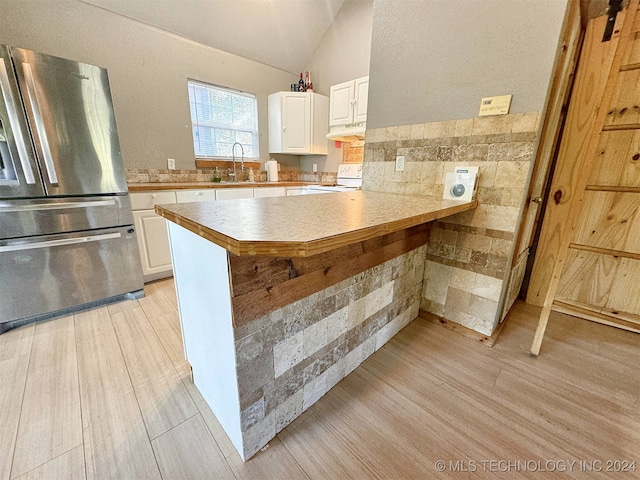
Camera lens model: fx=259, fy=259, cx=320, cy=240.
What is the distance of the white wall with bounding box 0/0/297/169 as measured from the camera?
2.11 meters

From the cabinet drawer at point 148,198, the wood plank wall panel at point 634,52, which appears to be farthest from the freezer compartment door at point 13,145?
the wood plank wall panel at point 634,52

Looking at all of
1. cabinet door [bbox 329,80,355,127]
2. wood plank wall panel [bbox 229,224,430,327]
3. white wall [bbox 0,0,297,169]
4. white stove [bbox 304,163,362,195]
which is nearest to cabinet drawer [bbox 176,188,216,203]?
white wall [bbox 0,0,297,169]

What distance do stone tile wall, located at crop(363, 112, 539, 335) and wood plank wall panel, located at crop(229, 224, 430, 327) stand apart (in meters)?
0.66

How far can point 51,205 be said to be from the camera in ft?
5.59

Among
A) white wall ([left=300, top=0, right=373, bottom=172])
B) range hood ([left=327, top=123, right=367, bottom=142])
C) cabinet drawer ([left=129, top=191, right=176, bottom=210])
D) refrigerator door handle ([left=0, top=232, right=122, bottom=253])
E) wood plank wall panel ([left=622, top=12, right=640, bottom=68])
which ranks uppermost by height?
white wall ([left=300, top=0, right=373, bottom=172])

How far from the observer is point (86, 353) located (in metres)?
1.50

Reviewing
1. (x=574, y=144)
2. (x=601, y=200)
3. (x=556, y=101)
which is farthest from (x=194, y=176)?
(x=601, y=200)

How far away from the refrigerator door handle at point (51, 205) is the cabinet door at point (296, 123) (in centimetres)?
217

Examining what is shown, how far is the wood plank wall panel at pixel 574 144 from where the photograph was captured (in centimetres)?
156

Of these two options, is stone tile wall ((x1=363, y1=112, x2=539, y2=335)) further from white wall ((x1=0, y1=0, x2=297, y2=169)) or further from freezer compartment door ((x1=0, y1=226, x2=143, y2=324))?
white wall ((x1=0, y1=0, x2=297, y2=169))

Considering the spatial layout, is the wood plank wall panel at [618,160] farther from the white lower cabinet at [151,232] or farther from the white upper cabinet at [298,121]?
the white lower cabinet at [151,232]

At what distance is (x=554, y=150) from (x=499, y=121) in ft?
2.83

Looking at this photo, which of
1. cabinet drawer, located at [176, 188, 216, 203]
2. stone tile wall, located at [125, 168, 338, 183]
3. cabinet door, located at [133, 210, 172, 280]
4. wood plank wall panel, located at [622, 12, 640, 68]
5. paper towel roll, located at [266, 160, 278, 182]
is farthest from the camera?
paper towel roll, located at [266, 160, 278, 182]

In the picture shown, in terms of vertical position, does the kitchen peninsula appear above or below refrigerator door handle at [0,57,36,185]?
below
